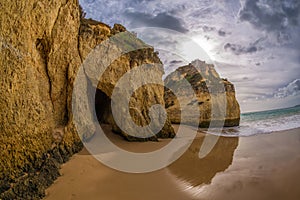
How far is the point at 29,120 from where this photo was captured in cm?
478

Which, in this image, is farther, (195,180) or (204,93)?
(204,93)

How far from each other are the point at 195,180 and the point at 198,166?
3.66 feet

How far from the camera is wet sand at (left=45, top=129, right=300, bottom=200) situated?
418 centimetres

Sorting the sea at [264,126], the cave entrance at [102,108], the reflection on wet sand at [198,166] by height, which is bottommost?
the sea at [264,126]

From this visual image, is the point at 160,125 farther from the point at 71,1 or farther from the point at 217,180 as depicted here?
the point at 71,1

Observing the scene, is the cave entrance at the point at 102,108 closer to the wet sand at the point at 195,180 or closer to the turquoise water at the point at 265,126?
the wet sand at the point at 195,180

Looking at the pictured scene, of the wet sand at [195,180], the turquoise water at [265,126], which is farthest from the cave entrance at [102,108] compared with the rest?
the turquoise water at [265,126]

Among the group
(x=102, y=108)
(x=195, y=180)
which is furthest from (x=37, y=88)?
(x=102, y=108)

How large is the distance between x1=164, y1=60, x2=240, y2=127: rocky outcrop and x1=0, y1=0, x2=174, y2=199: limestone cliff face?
12154 mm

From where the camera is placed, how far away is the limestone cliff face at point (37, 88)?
414cm

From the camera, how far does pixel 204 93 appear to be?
1895 centimetres

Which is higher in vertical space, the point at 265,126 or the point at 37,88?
the point at 37,88

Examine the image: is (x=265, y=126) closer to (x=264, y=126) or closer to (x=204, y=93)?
(x=264, y=126)

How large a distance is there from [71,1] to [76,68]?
2.74 m
